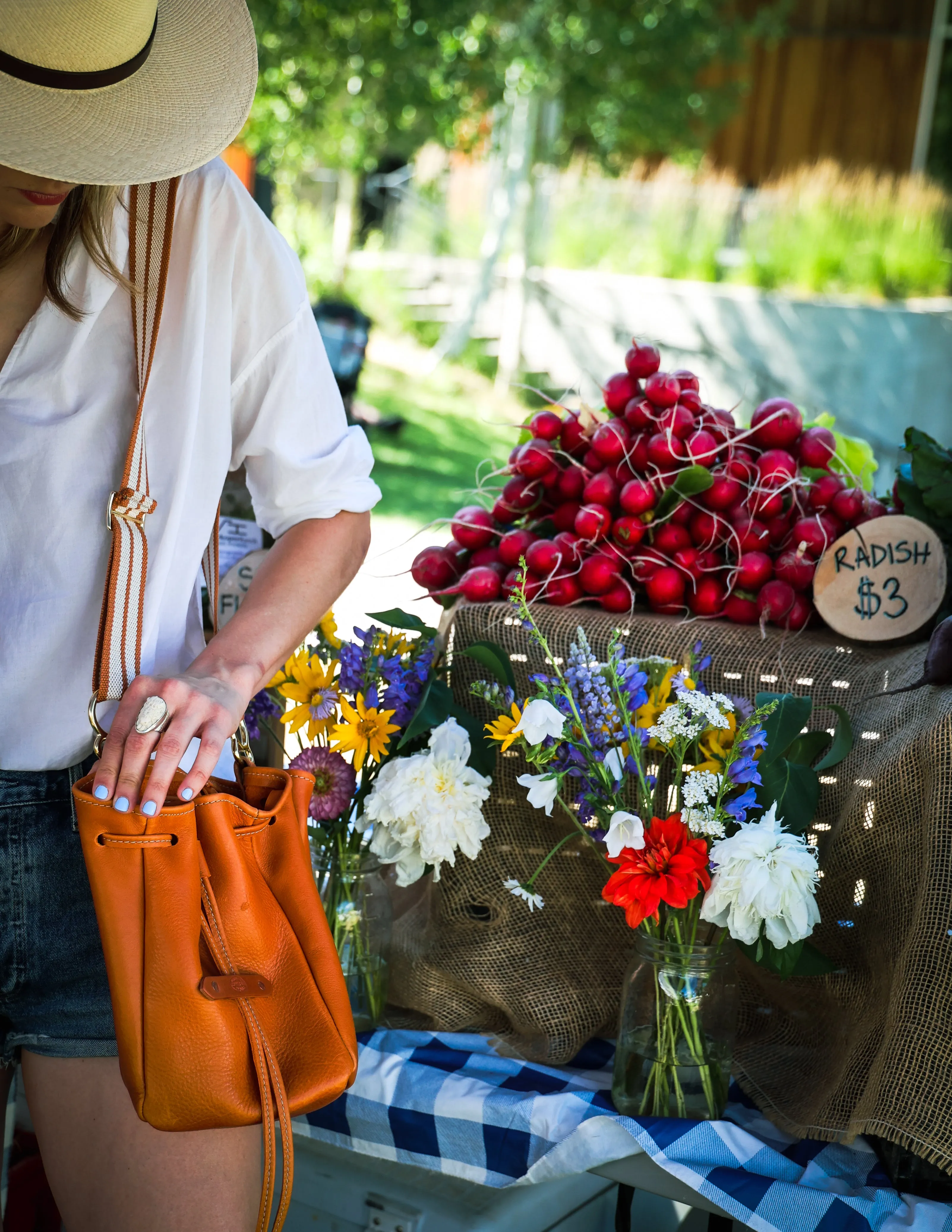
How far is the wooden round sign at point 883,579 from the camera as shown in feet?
5.13

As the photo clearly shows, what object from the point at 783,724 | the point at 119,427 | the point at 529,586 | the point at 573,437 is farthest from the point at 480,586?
the point at 119,427

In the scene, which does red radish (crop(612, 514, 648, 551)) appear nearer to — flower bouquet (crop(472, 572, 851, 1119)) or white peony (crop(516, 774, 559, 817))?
flower bouquet (crop(472, 572, 851, 1119))

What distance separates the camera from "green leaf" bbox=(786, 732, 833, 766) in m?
1.39

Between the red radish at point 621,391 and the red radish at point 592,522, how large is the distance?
0.18 metres

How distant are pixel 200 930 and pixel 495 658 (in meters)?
0.63

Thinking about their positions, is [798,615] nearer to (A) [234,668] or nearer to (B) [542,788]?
(B) [542,788]

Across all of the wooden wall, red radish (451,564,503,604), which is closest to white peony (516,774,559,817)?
red radish (451,564,503,604)

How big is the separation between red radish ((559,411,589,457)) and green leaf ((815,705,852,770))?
0.58 metres

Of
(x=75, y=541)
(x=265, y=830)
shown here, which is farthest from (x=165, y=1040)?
(x=75, y=541)

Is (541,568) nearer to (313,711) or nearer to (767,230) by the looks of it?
(313,711)

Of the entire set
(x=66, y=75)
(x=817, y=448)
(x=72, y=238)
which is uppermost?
(x=66, y=75)

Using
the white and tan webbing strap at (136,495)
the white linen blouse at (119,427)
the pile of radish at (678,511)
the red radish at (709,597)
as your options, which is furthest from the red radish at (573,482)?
the white and tan webbing strap at (136,495)

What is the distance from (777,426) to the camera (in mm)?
1727

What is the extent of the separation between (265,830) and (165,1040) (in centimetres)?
18
